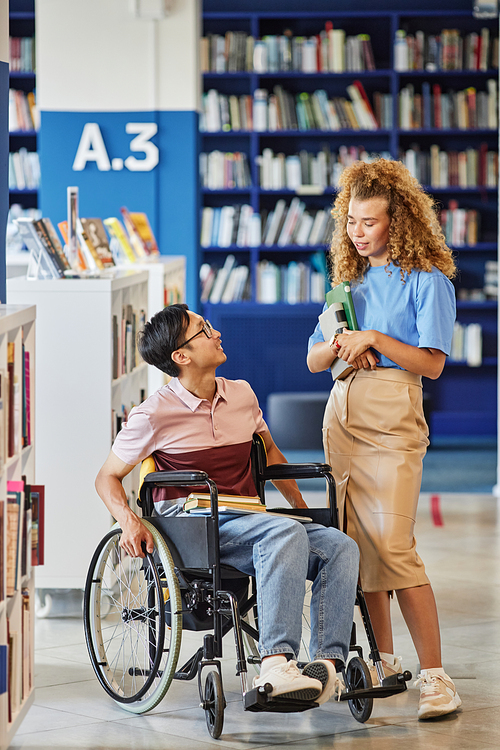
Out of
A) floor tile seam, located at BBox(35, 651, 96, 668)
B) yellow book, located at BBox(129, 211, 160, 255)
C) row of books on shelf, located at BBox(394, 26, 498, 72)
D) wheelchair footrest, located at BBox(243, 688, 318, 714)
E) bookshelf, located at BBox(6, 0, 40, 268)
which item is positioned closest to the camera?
wheelchair footrest, located at BBox(243, 688, 318, 714)

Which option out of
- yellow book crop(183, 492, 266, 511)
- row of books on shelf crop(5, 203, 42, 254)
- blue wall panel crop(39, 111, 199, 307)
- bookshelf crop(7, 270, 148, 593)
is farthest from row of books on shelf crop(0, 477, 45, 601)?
row of books on shelf crop(5, 203, 42, 254)

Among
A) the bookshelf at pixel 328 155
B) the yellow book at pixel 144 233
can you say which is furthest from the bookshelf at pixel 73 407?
the bookshelf at pixel 328 155

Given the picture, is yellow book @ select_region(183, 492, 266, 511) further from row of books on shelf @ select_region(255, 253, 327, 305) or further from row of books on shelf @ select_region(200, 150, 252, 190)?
row of books on shelf @ select_region(200, 150, 252, 190)

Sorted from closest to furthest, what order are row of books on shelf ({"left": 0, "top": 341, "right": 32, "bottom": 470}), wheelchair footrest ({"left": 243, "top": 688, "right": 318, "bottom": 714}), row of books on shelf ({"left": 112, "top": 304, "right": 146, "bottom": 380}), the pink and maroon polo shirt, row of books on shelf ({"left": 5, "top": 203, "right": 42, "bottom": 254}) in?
row of books on shelf ({"left": 0, "top": 341, "right": 32, "bottom": 470})
wheelchair footrest ({"left": 243, "top": 688, "right": 318, "bottom": 714})
the pink and maroon polo shirt
row of books on shelf ({"left": 112, "top": 304, "right": 146, "bottom": 380})
row of books on shelf ({"left": 5, "top": 203, "right": 42, "bottom": 254})

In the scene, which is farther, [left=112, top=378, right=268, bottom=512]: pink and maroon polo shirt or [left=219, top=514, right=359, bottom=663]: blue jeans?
[left=112, top=378, right=268, bottom=512]: pink and maroon polo shirt

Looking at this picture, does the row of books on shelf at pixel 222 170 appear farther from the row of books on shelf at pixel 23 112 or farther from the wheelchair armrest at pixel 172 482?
the wheelchair armrest at pixel 172 482

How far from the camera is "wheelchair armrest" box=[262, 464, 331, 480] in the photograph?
2873 millimetres

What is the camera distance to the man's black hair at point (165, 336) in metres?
2.93

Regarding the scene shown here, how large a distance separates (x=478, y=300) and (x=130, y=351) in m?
4.74

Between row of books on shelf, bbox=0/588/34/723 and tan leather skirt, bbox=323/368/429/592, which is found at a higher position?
tan leather skirt, bbox=323/368/429/592

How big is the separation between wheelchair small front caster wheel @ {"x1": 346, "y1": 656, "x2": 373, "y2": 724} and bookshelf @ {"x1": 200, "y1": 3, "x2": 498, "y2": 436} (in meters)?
5.64

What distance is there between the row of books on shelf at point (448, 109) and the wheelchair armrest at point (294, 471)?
5827 mm

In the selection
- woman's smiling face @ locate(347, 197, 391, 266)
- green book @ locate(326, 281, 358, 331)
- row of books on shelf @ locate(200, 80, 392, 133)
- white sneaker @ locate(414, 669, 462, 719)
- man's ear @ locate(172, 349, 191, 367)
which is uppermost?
row of books on shelf @ locate(200, 80, 392, 133)

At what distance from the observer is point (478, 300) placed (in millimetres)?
8383
